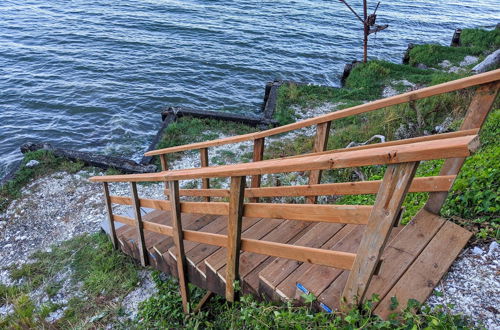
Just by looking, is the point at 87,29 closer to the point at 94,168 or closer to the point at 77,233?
the point at 94,168

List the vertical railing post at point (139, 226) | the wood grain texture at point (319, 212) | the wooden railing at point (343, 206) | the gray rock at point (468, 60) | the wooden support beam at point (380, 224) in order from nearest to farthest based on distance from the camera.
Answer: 1. the wooden railing at point (343, 206)
2. the wooden support beam at point (380, 224)
3. the wood grain texture at point (319, 212)
4. the vertical railing post at point (139, 226)
5. the gray rock at point (468, 60)

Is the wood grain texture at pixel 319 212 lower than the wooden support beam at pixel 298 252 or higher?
higher

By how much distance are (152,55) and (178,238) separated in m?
14.8

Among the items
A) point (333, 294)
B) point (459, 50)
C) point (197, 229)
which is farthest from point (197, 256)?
point (459, 50)

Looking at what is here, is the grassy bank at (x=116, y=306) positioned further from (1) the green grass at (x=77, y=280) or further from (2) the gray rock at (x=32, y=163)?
(2) the gray rock at (x=32, y=163)

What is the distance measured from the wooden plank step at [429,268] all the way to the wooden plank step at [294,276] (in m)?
0.63

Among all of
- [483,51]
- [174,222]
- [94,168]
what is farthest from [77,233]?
[483,51]

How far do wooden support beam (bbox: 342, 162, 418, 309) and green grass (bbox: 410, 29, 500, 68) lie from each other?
51.8 feet

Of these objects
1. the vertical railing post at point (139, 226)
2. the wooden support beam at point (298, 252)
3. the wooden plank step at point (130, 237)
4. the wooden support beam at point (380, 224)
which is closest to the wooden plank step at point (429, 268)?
the wooden support beam at point (380, 224)

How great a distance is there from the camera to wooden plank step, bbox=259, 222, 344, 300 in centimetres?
282

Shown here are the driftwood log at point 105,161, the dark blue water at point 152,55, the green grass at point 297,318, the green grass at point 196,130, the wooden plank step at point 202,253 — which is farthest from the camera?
the dark blue water at point 152,55

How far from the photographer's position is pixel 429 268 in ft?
8.46

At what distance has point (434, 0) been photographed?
29.0 meters

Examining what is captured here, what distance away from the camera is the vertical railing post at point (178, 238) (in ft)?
10.9
